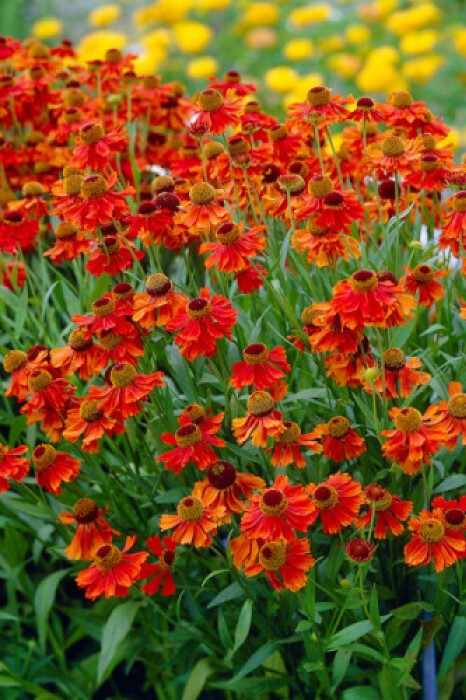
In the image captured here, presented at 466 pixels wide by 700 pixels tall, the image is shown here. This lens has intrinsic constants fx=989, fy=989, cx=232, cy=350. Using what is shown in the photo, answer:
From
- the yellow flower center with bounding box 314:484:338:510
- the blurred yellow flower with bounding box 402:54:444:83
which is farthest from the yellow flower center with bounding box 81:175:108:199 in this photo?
the blurred yellow flower with bounding box 402:54:444:83

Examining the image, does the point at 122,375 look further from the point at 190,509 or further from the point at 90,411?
the point at 190,509

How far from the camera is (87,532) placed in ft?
4.88

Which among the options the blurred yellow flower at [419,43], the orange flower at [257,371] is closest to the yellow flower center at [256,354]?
the orange flower at [257,371]

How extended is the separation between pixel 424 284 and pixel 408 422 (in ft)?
0.93

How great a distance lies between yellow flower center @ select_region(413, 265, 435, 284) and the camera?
146 cm

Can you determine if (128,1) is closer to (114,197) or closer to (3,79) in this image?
(3,79)

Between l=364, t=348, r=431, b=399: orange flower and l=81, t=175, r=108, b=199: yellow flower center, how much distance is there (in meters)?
0.48

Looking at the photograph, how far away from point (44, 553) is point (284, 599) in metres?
0.70

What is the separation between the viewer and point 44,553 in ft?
6.72

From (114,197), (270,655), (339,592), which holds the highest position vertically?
(114,197)

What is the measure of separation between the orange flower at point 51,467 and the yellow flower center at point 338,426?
39 cm

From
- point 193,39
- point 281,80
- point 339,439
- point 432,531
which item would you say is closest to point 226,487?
point 339,439

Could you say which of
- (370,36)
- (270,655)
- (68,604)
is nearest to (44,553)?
(68,604)

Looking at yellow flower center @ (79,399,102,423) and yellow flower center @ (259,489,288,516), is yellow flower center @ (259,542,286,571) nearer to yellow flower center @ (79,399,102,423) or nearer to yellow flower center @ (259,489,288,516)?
yellow flower center @ (259,489,288,516)
